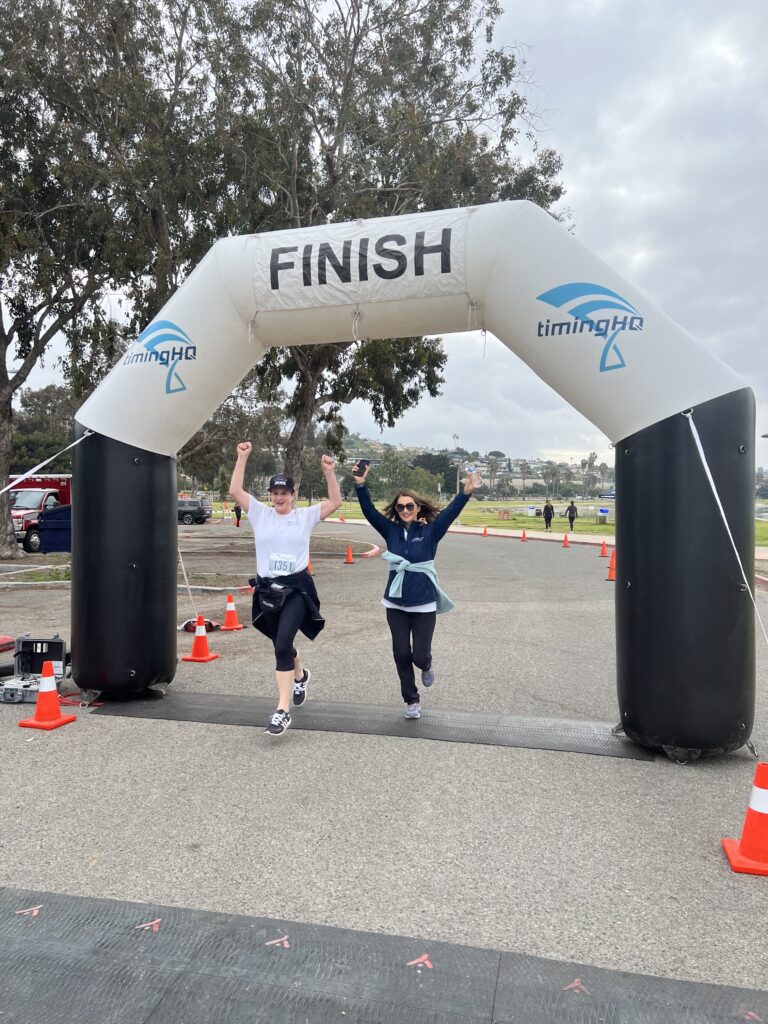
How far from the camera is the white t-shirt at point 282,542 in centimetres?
525

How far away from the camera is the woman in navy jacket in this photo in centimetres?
525

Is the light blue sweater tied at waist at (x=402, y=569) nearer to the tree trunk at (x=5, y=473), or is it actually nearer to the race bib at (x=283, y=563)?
the race bib at (x=283, y=563)

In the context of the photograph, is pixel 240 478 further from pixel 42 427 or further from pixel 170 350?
pixel 42 427

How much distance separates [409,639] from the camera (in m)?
5.35

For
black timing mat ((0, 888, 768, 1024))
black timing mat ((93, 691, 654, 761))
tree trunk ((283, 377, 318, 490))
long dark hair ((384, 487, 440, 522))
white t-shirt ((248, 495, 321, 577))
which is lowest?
black timing mat ((0, 888, 768, 1024))

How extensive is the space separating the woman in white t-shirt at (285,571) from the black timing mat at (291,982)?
232 cm

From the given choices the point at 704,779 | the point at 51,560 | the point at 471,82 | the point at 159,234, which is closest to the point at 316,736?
the point at 704,779

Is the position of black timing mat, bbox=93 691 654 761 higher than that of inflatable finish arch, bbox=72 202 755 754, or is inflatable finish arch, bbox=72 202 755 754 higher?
inflatable finish arch, bbox=72 202 755 754

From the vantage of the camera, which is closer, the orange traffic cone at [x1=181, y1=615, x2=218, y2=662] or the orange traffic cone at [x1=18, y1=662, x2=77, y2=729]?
the orange traffic cone at [x1=18, y1=662, x2=77, y2=729]

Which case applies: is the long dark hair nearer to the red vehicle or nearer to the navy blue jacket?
the navy blue jacket

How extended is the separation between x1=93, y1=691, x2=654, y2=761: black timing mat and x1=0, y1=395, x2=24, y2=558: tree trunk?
14512 millimetres

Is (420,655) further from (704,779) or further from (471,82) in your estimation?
(471,82)

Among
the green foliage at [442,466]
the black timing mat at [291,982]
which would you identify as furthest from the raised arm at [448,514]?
the green foliage at [442,466]

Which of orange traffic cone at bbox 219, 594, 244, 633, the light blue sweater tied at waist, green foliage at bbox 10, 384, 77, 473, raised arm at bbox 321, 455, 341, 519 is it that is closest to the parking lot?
the light blue sweater tied at waist
